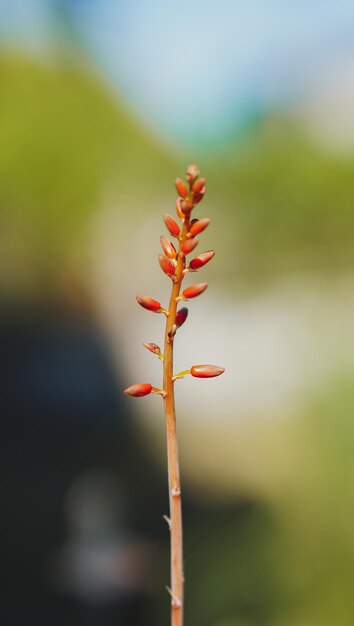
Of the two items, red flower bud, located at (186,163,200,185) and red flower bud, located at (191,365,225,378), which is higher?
red flower bud, located at (186,163,200,185)

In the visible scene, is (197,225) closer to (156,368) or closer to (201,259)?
(201,259)

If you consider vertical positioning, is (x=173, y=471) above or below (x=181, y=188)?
below

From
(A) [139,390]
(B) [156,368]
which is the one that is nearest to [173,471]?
(A) [139,390]

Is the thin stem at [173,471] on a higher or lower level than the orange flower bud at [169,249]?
lower

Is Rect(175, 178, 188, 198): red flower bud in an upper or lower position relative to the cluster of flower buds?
upper

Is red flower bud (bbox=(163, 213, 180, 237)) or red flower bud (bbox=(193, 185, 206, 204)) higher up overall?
red flower bud (bbox=(193, 185, 206, 204))
